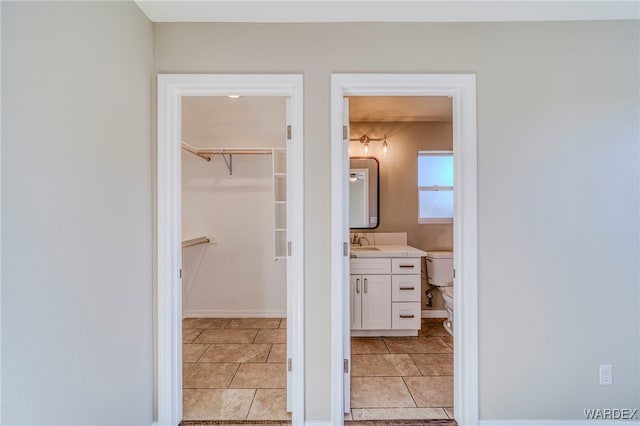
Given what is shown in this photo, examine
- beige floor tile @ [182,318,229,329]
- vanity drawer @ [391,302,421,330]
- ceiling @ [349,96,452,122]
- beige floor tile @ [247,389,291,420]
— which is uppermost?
ceiling @ [349,96,452,122]

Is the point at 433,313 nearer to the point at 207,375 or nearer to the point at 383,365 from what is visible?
the point at 383,365

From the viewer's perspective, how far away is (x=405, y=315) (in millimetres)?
2875

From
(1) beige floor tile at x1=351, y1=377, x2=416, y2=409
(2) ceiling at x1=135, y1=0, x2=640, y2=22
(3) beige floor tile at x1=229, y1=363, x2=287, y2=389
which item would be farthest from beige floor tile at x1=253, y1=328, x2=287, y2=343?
(2) ceiling at x1=135, y1=0, x2=640, y2=22

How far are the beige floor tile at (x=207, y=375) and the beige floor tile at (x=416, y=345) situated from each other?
1412mm

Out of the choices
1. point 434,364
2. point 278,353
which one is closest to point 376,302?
point 434,364

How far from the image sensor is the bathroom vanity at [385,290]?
284 cm

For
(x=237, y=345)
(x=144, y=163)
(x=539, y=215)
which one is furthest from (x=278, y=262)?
(x=539, y=215)

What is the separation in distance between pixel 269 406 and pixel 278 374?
379mm

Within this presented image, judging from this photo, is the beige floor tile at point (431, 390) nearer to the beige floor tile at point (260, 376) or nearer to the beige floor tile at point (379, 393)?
the beige floor tile at point (379, 393)

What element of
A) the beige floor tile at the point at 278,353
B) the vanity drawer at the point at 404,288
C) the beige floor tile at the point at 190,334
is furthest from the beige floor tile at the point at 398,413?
the beige floor tile at the point at 190,334

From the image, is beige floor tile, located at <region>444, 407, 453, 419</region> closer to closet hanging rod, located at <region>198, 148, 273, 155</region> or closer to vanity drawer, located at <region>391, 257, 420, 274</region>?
vanity drawer, located at <region>391, 257, 420, 274</region>

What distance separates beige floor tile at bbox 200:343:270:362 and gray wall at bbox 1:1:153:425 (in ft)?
3.02

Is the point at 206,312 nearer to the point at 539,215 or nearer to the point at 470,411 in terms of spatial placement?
the point at 470,411

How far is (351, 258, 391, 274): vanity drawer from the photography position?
112 inches
